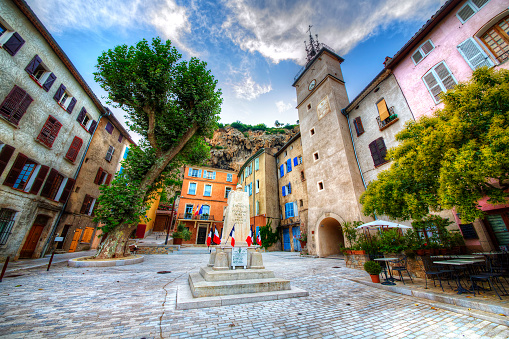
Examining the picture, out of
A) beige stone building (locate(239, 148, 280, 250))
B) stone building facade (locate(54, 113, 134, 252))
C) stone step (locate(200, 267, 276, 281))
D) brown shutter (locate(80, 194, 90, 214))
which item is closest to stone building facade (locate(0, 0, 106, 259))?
Answer: stone building facade (locate(54, 113, 134, 252))

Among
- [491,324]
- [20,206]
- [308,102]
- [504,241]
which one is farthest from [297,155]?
[20,206]

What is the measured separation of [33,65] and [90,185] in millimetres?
9137

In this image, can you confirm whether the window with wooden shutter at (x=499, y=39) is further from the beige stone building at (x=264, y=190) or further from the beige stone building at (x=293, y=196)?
the beige stone building at (x=264, y=190)

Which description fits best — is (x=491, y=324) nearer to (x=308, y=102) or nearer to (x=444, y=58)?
(x=444, y=58)

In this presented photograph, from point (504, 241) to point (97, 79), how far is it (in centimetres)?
2160

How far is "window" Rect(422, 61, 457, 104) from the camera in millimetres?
9087

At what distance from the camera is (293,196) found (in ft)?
66.0

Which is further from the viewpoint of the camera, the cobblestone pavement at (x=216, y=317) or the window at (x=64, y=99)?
the window at (x=64, y=99)

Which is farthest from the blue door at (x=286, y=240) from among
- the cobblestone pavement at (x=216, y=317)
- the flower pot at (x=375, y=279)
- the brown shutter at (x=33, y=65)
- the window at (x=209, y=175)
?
the brown shutter at (x=33, y=65)

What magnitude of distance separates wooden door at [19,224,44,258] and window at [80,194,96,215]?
119 inches

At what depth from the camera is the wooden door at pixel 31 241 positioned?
1119cm

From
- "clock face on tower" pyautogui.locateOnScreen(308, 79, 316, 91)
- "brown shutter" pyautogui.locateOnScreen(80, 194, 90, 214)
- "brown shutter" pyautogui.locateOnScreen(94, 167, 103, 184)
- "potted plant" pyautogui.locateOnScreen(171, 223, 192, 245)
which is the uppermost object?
"clock face on tower" pyautogui.locateOnScreen(308, 79, 316, 91)

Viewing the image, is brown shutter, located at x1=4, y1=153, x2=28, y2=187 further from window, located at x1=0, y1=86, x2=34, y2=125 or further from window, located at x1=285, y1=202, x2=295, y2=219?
window, located at x1=285, y1=202, x2=295, y2=219

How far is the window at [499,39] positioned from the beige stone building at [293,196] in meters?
13.4
